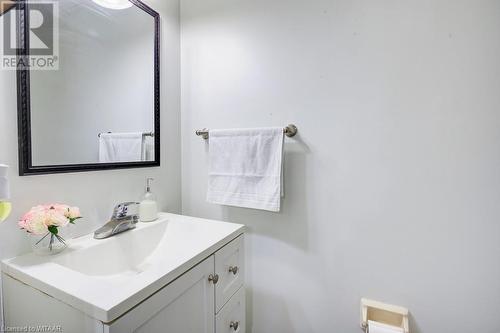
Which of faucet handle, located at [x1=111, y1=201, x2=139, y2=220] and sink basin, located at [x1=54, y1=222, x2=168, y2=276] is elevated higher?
faucet handle, located at [x1=111, y1=201, x2=139, y2=220]

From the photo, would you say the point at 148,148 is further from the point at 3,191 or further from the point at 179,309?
the point at 179,309

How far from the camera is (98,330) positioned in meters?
0.49

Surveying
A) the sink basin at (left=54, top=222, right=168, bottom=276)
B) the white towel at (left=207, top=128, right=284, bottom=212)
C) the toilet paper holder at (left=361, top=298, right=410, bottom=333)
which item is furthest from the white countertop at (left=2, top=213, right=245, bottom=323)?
the toilet paper holder at (left=361, top=298, right=410, bottom=333)

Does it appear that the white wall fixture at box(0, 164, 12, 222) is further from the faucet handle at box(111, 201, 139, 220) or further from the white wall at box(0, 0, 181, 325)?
the faucet handle at box(111, 201, 139, 220)

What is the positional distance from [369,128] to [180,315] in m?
0.97

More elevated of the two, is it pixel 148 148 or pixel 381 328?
pixel 148 148

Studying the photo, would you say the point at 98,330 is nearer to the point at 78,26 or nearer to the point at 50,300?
the point at 50,300

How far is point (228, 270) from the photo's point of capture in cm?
92

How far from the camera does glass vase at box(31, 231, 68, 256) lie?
71 centimetres

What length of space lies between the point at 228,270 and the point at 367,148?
2.51 feet

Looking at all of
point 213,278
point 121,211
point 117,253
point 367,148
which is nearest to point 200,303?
point 213,278

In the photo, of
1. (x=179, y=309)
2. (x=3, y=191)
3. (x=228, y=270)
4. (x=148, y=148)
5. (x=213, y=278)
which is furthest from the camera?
(x=148, y=148)

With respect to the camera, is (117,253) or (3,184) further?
(117,253)

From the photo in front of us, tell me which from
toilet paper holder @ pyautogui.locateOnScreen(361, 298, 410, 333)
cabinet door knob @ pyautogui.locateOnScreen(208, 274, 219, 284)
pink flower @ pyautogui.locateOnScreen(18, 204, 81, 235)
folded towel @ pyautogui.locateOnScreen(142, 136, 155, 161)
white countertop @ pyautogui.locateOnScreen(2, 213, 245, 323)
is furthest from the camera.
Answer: folded towel @ pyautogui.locateOnScreen(142, 136, 155, 161)
